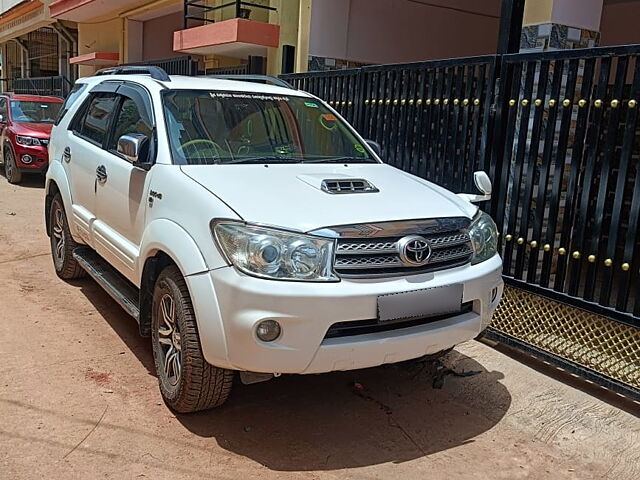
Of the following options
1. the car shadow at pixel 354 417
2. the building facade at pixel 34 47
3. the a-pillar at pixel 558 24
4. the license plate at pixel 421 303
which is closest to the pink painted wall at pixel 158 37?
the building facade at pixel 34 47

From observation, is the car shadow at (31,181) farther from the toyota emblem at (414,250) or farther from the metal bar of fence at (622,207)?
the metal bar of fence at (622,207)

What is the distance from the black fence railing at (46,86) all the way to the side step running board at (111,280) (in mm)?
15105

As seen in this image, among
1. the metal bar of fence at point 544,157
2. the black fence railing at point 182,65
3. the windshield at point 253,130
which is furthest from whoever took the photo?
the black fence railing at point 182,65

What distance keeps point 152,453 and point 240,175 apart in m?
1.61

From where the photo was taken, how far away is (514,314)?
486 cm

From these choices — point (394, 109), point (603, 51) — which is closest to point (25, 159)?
point (394, 109)

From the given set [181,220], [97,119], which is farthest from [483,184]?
[97,119]

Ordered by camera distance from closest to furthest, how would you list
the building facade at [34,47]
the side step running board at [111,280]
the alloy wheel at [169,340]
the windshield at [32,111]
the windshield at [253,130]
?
the alloy wheel at [169,340] < the windshield at [253,130] < the side step running board at [111,280] < the windshield at [32,111] < the building facade at [34,47]

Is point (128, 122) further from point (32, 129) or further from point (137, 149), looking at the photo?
point (32, 129)

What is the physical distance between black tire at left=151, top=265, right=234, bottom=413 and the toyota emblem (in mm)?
1119

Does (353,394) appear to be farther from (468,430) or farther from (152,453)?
(152,453)

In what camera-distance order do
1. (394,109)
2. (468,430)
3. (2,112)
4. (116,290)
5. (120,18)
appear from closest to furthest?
(468,430) → (116,290) → (394,109) → (2,112) → (120,18)

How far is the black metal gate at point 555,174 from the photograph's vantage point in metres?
4.14

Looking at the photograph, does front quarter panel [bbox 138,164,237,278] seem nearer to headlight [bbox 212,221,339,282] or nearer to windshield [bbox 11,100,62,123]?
→ headlight [bbox 212,221,339,282]
